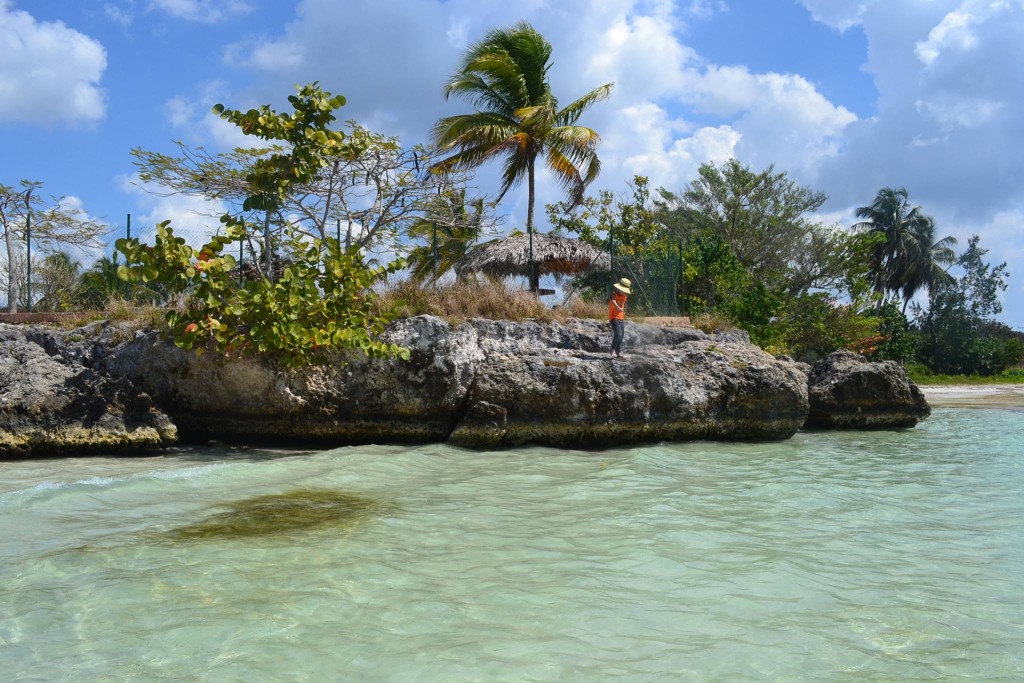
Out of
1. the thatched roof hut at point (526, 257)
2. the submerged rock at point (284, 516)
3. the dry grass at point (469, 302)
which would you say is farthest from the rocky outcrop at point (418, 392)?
the thatched roof hut at point (526, 257)

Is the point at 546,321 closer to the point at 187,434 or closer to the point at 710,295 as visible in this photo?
the point at 187,434

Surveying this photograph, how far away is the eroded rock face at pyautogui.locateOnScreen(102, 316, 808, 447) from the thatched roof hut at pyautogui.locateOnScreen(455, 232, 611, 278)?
773 centimetres

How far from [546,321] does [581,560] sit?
762 cm

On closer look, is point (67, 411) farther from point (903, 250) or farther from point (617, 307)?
point (903, 250)

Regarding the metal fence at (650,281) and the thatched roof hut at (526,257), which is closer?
the metal fence at (650,281)

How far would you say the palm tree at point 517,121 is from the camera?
885 inches

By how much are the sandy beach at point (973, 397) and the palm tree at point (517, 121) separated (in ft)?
40.2

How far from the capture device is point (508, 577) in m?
4.31

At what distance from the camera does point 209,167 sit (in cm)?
1482

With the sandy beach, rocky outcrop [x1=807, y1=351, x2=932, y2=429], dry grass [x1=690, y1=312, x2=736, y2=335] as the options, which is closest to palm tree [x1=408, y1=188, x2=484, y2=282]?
dry grass [x1=690, y1=312, x2=736, y2=335]

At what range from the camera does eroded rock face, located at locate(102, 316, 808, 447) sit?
1016 centimetres

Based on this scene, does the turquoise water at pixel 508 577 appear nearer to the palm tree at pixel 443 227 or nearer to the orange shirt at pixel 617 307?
the orange shirt at pixel 617 307

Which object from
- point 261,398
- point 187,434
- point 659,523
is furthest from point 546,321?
point 659,523

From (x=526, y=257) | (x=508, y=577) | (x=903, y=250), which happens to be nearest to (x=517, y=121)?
(x=526, y=257)
